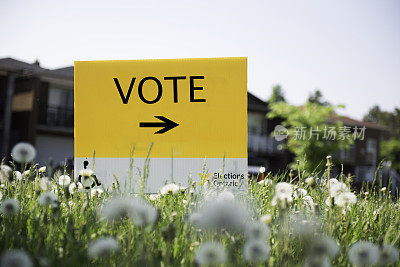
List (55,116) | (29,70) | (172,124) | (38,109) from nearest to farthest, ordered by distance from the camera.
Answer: (172,124) → (29,70) → (38,109) → (55,116)

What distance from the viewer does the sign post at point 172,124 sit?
3143 mm

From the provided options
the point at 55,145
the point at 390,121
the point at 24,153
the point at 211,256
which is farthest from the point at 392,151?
the point at 211,256

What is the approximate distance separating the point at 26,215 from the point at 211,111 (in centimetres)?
160

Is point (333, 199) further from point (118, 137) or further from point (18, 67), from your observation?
point (18, 67)

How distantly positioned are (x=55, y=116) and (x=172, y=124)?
20.5 m

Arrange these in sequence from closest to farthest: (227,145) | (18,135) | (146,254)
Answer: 1. (146,254)
2. (227,145)
3. (18,135)

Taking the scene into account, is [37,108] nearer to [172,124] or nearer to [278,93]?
[172,124]

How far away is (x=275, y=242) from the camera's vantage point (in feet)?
6.42

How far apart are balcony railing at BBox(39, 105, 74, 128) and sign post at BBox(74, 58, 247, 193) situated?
1978cm

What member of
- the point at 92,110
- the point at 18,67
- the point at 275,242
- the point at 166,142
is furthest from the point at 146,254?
the point at 18,67

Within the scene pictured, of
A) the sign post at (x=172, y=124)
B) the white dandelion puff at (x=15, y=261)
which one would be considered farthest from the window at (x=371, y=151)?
the white dandelion puff at (x=15, y=261)

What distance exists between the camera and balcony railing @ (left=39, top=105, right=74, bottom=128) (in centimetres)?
2167

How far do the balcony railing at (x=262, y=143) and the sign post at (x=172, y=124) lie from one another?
25634 millimetres

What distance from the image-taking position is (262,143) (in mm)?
29484
